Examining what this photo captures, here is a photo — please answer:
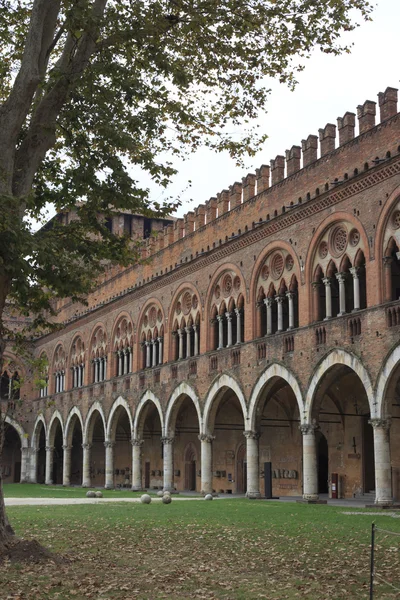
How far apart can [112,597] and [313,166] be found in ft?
59.4

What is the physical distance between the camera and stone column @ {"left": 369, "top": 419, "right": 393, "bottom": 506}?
2016cm

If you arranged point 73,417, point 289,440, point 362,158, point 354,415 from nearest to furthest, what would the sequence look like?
point 362,158 → point 354,415 → point 289,440 → point 73,417

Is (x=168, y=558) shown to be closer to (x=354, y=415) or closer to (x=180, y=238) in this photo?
(x=354, y=415)

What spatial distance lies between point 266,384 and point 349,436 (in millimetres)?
3802

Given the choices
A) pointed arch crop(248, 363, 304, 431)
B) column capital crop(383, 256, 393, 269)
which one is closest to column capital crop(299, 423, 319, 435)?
pointed arch crop(248, 363, 304, 431)

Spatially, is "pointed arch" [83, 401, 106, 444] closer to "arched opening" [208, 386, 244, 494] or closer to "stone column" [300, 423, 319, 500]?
"arched opening" [208, 386, 244, 494]

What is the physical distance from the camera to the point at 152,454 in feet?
131

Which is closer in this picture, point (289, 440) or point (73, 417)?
point (289, 440)

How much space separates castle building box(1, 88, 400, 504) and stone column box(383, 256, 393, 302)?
4 centimetres

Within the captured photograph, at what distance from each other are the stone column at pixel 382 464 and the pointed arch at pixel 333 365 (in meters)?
0.45

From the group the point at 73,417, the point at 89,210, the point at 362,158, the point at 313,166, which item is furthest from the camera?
the point at 73,417

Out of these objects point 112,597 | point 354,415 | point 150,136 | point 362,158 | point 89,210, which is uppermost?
point 362,158

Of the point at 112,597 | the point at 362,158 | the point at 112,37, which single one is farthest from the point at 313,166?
the point at 112,597

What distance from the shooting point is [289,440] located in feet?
99.8
